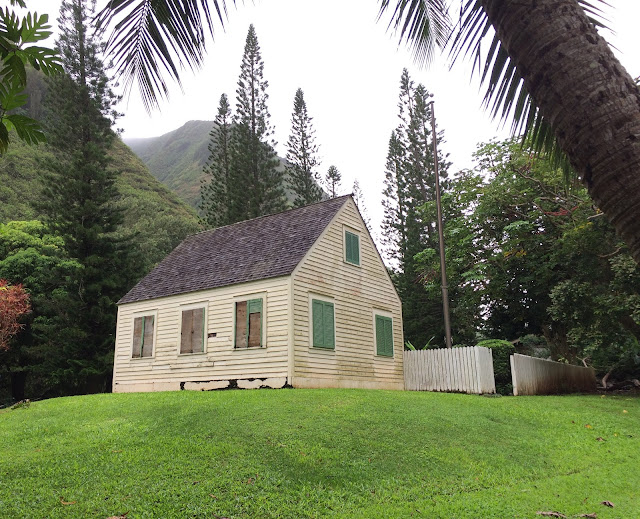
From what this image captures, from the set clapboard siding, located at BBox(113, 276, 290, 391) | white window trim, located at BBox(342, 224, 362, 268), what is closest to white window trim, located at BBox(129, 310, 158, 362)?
clapboard siding, located at BBox(113, 276, 290, 391)

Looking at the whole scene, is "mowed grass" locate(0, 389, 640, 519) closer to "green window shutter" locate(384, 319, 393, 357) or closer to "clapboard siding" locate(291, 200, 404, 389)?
"clapboard siding" locate(291, 200, 404, 389)

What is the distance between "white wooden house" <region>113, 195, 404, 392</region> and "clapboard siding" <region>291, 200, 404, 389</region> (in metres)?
0.04

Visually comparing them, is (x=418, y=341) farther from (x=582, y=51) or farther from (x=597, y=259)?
(x=582, y=51)

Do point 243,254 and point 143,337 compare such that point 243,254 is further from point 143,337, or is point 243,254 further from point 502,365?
point 502,365

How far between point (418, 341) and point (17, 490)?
96.5 ft

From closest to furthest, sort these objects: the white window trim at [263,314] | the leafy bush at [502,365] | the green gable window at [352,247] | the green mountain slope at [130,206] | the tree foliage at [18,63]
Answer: the tree foliage at [18,63] < the white window trim at [263,314] < the green gable window at [352,247] < the leafy bush at [502,365] < the green mountain slope at [130,206]

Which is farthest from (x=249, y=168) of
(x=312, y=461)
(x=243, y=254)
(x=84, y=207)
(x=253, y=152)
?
(x=312, y=461)

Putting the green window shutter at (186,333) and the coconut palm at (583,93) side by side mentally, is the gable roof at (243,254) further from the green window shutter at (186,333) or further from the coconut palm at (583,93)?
the coconut palm at (583,93)

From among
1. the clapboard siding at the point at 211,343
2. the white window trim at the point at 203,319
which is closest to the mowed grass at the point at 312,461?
the clapboard siding at the point at 211,343

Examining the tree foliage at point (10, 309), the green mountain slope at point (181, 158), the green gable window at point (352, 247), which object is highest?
the green mountain slope at point (181, 158)

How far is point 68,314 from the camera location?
2541 cm

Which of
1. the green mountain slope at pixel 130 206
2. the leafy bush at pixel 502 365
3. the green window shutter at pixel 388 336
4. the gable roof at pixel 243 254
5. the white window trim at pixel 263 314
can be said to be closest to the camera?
the white window trim at pixel 263 314

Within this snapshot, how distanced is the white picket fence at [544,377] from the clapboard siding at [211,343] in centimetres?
816

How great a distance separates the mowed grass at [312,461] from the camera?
20.1 feet
